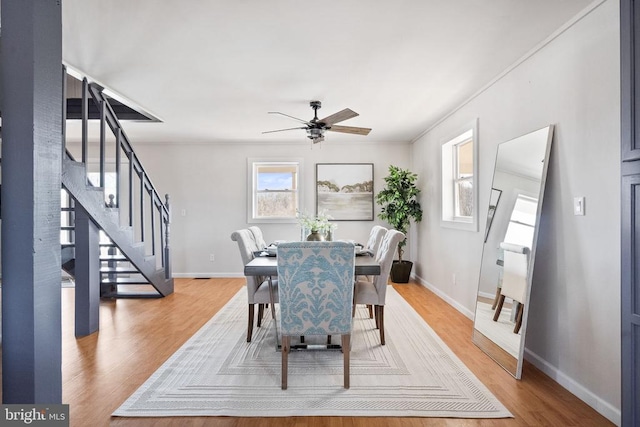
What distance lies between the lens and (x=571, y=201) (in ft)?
7.86

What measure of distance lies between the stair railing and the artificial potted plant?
336 centimetres

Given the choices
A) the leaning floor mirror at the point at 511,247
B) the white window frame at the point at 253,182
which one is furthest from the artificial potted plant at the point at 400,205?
the leaning floor mirror at the point at 511,247

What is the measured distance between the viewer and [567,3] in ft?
7.14

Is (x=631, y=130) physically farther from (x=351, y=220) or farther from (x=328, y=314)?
(x=351, y=220)

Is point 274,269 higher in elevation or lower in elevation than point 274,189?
lower

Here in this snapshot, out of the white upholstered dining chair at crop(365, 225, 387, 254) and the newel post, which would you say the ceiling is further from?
the newel post

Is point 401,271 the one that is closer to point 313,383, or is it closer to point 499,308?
point 499,308

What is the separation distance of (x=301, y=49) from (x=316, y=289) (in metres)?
1.81

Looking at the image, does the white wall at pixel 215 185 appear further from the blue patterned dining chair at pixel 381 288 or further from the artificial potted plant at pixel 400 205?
the blue patterned dining chair at pixel 381 288

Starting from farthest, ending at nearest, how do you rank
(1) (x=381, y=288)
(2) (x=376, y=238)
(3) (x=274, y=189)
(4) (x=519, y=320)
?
1. (3) (x=274, y=189)
2. (2) (x=376, y=238)
3. (1) (x=381, y=288)
4. (4) (x=519, y=320)

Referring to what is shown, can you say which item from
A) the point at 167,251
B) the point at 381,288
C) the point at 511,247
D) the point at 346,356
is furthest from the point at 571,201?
the point at 167,251

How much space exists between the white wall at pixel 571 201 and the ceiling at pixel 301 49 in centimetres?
24

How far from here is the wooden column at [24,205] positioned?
1.22 m

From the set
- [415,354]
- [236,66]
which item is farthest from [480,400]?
[236,66]
